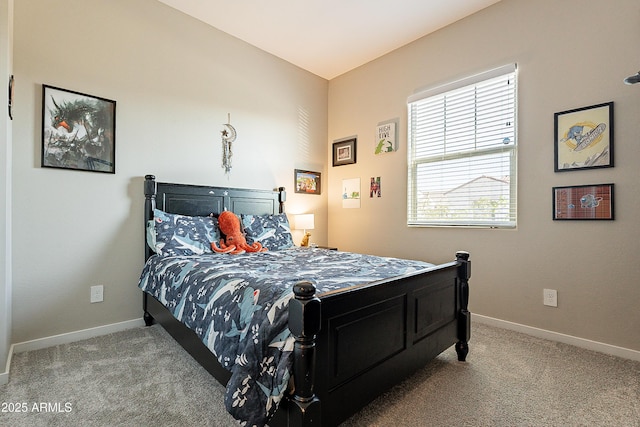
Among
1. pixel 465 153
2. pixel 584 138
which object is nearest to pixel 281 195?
pixel 465 153

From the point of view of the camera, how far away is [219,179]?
3.27 m

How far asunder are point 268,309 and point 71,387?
4.59 feet

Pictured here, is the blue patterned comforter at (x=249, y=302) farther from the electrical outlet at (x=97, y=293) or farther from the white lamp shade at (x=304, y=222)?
the white lamp shade at (x=304, y=222)

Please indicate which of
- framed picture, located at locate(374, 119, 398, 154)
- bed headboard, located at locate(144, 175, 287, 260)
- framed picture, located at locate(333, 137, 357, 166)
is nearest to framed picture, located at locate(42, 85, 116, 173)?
bed headboard, located at locate(144, 175, 287, 260)

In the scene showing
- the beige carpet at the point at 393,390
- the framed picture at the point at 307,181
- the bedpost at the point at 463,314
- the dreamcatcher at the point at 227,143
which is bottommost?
the beige carpet at the point at 393,390

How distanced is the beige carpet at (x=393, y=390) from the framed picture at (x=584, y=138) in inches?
54.9

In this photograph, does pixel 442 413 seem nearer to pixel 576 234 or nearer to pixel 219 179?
pixel 576 234

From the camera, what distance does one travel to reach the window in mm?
2770

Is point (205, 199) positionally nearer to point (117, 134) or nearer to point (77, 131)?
point (117, 134)

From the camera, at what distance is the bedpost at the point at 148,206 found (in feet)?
8.79

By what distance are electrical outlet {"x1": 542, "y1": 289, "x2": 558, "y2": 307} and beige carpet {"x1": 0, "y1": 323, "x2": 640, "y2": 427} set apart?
0.34 metres

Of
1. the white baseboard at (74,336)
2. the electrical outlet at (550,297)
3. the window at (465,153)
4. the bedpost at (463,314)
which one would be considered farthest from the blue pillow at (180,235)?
the electrical outlet at (550,297)

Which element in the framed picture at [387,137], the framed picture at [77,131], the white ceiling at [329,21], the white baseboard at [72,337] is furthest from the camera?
the framed picture at [387,137]

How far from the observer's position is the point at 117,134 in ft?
8.59
